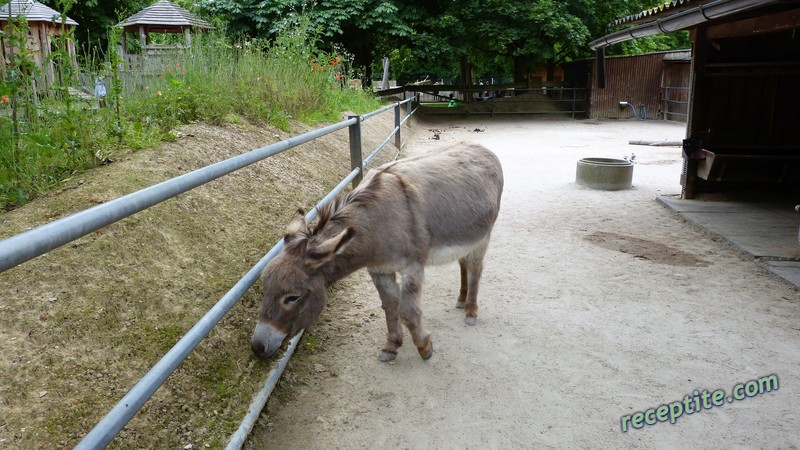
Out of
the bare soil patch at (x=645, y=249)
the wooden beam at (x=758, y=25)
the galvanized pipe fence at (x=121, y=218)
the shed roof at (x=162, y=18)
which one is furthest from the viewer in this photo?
the shed roof at (x=162, y=18)

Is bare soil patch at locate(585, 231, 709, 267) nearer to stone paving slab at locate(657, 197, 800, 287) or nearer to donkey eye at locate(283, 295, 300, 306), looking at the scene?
stone paving slab at locate(657, 197, 800, 287)

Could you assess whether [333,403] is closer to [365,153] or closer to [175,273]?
[175,273]

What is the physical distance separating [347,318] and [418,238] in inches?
47.4

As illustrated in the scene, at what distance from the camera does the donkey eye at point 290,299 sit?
106 inches

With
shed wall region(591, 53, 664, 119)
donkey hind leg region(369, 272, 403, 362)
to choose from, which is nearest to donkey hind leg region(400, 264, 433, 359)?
donkey hind leg region(369, 272, 403, 362)

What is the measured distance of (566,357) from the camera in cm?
357

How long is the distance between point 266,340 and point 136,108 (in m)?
3.19

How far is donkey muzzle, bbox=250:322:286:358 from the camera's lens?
8.76 feet

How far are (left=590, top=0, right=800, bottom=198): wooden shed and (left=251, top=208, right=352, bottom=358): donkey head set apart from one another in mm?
6524

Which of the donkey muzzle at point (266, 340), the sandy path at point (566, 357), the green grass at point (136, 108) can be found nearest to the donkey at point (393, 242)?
the donkey muzzle at point (266, 340)

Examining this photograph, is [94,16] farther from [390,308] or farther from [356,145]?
[390,308]

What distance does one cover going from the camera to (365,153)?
9.02m

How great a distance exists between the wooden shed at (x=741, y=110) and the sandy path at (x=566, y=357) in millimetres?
2230

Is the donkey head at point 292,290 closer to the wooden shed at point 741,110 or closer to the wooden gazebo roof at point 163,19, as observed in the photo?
the wooden shed at point 741,110
